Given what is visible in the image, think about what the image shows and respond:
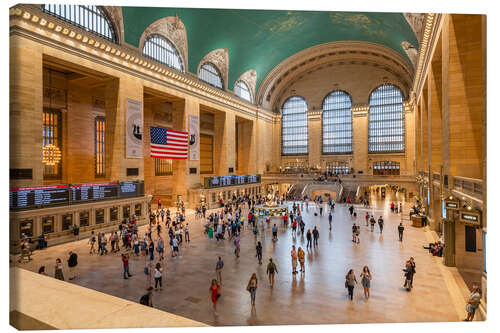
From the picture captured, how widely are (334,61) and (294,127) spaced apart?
11271 mm

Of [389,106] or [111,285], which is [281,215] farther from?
[389,106]

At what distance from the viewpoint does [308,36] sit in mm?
29734

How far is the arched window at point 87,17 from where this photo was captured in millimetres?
16453

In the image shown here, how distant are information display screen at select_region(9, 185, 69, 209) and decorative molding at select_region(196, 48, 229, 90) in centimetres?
1753

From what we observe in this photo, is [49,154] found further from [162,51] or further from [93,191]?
[162,51]

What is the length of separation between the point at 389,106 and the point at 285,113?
49.8 ft

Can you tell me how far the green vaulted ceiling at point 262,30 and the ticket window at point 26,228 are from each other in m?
13.8

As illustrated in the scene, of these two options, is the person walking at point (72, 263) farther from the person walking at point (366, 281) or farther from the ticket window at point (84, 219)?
the person walking at point (366, 281)

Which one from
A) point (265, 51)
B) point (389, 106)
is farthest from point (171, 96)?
point (389, 106)

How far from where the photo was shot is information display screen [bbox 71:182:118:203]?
1538 centimetres

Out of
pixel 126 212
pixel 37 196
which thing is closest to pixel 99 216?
pixel 126 212

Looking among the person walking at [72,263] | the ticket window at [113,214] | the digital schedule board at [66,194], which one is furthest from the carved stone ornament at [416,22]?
the ticket window at [113,214]

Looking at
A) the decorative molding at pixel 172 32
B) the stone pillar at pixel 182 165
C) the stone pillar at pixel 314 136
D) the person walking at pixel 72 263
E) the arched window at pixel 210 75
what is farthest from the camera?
the stone pillar at pixel 314 136

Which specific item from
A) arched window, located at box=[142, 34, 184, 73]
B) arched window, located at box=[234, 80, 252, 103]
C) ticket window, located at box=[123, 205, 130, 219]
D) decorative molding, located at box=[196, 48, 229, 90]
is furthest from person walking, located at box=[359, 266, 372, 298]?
arched window, located at box=[234, 80, 252, 103]
